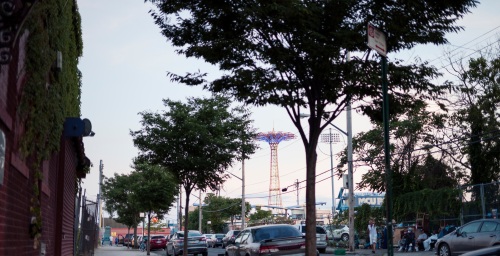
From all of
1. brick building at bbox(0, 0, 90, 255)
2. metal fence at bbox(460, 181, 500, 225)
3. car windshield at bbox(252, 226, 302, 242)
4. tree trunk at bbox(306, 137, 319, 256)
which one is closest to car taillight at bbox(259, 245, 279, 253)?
car windshield at bbox(252, 226, 302, 242)

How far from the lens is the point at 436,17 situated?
45.8ft

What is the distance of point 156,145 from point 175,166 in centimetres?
137

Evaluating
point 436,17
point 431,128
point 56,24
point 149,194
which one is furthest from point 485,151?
point 56,24

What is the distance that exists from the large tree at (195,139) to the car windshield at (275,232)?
808 centimetres

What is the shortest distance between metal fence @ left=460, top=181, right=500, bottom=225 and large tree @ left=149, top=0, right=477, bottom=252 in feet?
60.8

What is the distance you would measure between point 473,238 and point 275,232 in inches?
292

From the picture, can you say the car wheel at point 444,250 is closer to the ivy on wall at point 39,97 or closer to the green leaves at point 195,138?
the green leaves at point 195,138

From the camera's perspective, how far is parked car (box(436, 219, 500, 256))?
75.3 ft

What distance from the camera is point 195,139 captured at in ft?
97.4

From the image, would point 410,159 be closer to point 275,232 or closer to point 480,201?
point 480,201

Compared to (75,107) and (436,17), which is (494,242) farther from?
(75,107)

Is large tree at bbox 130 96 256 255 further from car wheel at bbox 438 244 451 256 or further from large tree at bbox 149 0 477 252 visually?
large tree at bbox 149 0 477 252

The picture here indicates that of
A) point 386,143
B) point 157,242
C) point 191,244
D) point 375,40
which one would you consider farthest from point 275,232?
point 157,242

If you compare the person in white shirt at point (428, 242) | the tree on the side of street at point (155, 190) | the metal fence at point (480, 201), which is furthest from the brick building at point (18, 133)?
the tree on the side of street at point (155, 190)
